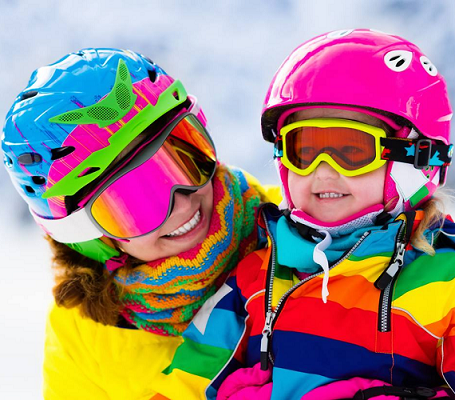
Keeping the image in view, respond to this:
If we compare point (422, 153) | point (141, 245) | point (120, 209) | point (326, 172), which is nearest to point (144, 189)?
point (120, 209)

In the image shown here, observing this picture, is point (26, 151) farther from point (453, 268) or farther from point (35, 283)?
point (35, 283)

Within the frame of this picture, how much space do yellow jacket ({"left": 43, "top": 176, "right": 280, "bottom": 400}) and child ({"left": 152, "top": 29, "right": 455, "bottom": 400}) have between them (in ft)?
1.28

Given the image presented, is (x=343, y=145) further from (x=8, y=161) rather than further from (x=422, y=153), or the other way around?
(x=8, y=161)

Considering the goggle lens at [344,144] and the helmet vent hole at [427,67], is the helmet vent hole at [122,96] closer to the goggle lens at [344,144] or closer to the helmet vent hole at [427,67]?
the goggle lens at [344,144]

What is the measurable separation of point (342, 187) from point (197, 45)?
3.48m

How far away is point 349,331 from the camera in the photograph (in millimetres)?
1874

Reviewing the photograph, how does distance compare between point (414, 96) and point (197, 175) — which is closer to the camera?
point (414, 96)

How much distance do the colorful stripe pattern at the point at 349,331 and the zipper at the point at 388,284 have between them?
0.05 feet

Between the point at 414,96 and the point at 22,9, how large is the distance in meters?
4.38

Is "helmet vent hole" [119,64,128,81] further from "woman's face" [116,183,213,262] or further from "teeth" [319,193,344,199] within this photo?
"teeth" [319,193,344,199]

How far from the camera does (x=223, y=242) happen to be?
7.48 ft

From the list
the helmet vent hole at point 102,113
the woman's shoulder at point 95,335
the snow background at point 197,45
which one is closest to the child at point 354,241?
the woman's shoulder at point 95,335

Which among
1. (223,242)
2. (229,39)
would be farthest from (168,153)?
(229,39)

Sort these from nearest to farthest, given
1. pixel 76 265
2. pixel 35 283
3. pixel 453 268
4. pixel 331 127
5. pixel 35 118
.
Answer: pixel 453 268 → pixel 331 127 → pixel 35 118 → pixel 76 265 → pixel 35 283
